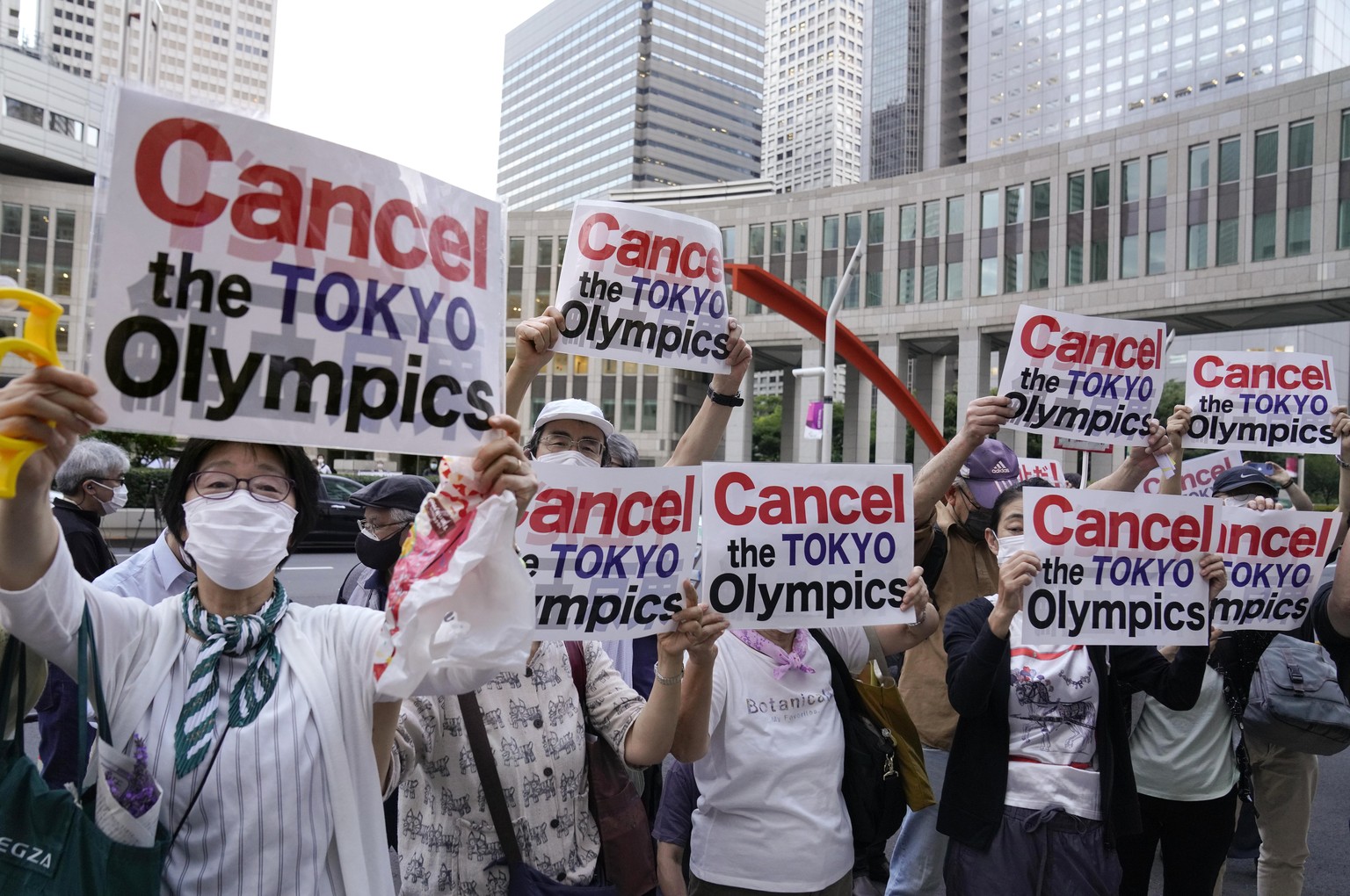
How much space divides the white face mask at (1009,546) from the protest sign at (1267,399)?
1890mm

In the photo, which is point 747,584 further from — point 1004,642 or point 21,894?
point 21,894

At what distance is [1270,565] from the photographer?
3.70 meters

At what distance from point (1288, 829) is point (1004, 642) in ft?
7.75

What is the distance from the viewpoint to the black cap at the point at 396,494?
406cm

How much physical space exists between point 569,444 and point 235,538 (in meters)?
1.50

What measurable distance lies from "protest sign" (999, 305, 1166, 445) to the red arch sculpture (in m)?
6.73

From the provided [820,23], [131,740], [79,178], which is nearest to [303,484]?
[131,740]

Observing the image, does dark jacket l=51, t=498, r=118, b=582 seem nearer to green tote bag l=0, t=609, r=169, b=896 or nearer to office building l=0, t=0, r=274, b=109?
green tote bag l=0, t=609, r=169, b=896

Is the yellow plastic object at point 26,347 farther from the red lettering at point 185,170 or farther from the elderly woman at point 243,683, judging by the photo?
the red lettering at point 185,170

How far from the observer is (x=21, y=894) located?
1.60m

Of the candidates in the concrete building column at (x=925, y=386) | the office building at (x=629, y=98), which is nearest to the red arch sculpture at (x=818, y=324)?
the concrete building column at (x=925, y=386)

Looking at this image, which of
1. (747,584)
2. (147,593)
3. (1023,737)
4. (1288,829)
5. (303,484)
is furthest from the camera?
(1288,829)

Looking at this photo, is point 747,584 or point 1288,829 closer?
point 747,584

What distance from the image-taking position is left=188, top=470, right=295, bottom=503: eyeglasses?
2.01m
